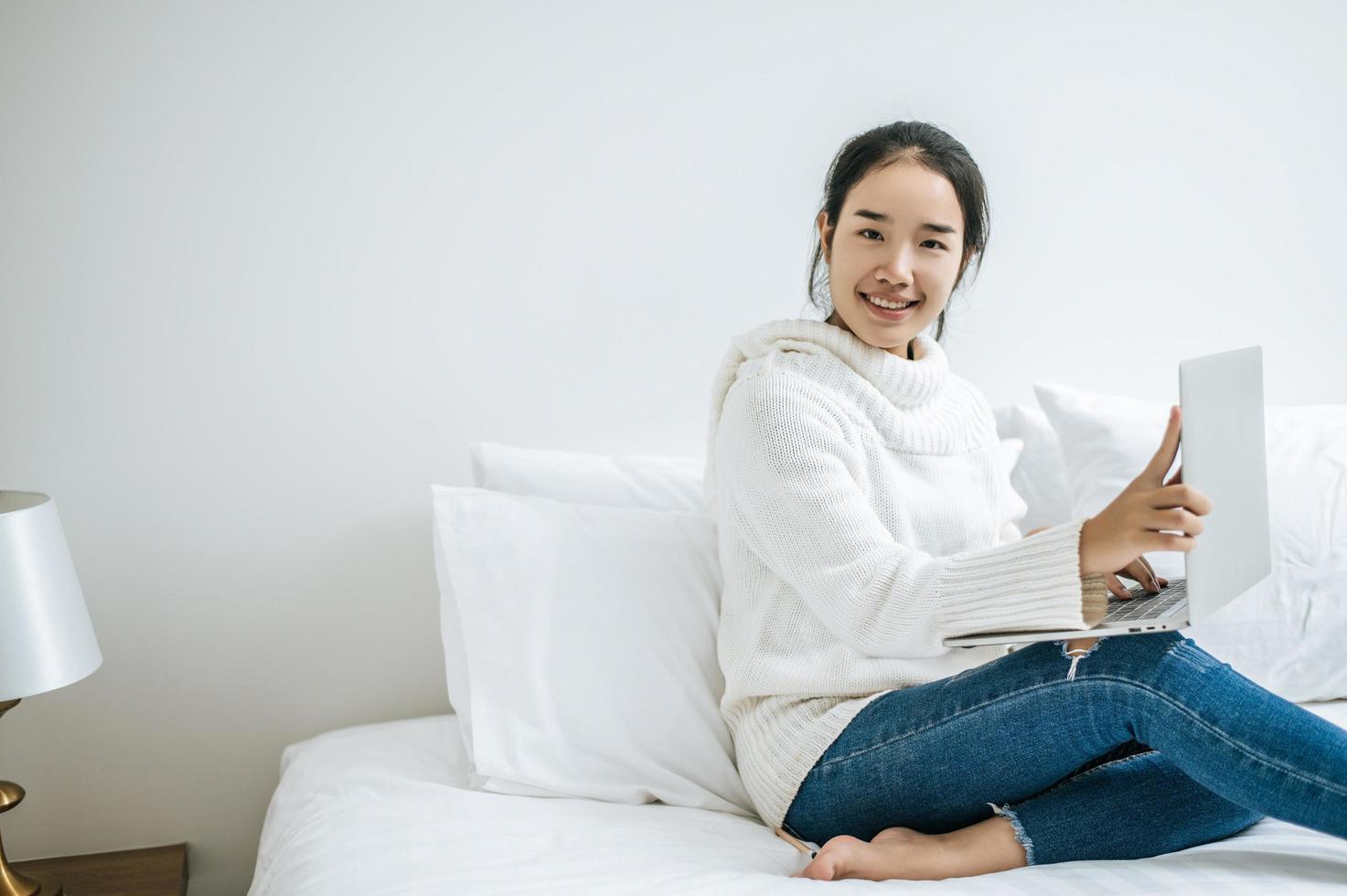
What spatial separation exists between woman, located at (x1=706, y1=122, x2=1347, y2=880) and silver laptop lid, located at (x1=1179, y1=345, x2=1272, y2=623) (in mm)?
36

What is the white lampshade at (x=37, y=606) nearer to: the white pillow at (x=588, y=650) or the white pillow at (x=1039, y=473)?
the white pillow at (x=588, y=650)

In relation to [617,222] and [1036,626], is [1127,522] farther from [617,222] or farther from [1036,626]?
[617,222]

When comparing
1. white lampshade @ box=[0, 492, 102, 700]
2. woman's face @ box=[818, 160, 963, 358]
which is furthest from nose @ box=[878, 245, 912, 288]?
white lampshade @ box=[0, 492, 102, 700]

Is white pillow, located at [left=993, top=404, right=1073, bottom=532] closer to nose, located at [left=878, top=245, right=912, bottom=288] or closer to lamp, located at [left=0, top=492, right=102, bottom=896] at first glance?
nose, located at [left=878, top=245, right=912, bottom=288]

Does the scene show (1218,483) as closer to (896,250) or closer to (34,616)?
(896,250)

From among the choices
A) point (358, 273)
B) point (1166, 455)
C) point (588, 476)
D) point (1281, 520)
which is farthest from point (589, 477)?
point (1281, 520)

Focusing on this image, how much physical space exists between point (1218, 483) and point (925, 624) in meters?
0.31

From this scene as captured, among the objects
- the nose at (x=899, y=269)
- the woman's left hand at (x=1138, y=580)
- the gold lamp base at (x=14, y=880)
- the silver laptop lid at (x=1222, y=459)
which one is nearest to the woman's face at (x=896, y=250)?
the nose at (x=899, y=269)

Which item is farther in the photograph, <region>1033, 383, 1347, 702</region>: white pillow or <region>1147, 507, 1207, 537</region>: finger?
<region>1033, 383, 1347, 702</region>: white pillow

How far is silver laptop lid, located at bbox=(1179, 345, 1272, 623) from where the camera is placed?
1.03 m

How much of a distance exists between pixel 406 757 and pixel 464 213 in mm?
809

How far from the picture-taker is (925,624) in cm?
121

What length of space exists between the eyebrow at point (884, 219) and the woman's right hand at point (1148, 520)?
1.37ft

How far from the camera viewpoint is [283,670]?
5.82 feet
